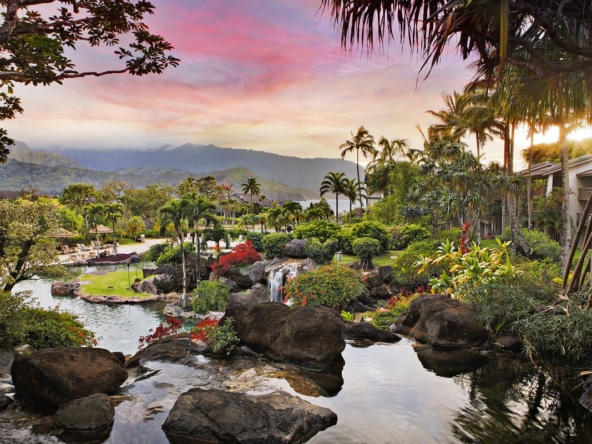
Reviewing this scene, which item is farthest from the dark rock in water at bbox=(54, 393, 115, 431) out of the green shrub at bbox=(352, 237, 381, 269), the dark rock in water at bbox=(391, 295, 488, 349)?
the green shrub at bbox=(352, 237, 381, 269)

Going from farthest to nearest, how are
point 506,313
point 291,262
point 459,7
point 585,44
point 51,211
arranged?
point 291,262, point 51,211, point 506,313, point 585,44, point 459,7

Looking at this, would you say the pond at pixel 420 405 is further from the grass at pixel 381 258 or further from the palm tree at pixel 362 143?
A: the palm tree at pixel 362 143

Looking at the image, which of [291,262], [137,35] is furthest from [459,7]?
→ [291,262]

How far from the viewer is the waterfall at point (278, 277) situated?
27734mm

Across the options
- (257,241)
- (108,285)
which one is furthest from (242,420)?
(257,241)

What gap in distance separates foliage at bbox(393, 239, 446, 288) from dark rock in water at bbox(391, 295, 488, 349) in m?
12.3

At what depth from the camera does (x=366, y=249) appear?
26766 millimetres

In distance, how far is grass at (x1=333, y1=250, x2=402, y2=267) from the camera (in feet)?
90.1

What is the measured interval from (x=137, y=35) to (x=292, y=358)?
623 cm

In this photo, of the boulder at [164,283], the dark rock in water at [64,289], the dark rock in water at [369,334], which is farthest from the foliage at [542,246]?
the dark rock in water at [64,289]

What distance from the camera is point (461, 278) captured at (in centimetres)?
1167

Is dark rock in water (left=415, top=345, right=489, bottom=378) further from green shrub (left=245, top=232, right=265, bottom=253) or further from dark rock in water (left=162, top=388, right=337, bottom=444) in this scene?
green shrub (left=245, top=232, right=265, bottom=253)

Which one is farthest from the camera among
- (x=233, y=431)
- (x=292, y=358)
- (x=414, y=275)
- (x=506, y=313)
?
(x=414, y=275)

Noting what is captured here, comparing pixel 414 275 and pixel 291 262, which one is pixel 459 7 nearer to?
pixel 414 275
